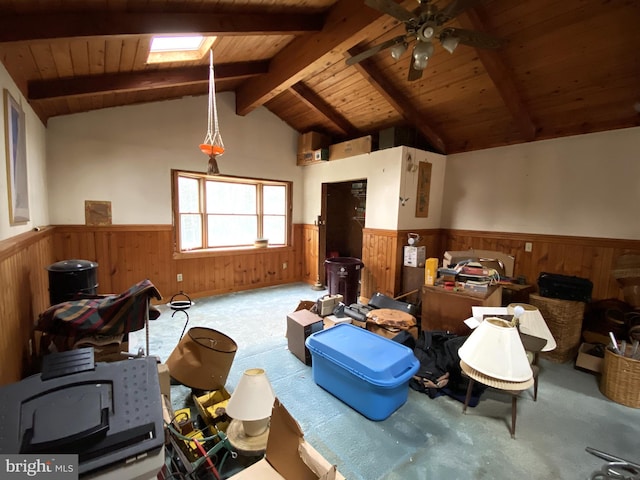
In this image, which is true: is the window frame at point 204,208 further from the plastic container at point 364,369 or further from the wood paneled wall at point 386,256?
the plastic container at point 364,369

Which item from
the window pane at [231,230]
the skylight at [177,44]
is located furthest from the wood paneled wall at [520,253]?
the skylight at [177,44]

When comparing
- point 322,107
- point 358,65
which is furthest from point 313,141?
point 358,65

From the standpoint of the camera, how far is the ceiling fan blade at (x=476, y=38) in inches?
76.8

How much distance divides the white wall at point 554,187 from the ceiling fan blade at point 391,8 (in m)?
2.81

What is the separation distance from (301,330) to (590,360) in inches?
105

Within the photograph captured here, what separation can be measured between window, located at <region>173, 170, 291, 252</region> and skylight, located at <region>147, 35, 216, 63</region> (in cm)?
165

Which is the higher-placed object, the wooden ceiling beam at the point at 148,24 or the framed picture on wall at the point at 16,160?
the wooden ceiling beam at the point at 148,24

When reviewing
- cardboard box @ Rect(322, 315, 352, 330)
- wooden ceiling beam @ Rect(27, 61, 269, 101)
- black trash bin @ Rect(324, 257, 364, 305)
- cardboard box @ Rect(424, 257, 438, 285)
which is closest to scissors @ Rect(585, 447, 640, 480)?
cardboard box @ Rect(424, 257, 438, 285)

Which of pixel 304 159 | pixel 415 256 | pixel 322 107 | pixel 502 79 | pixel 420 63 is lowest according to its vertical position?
pixel 415 256

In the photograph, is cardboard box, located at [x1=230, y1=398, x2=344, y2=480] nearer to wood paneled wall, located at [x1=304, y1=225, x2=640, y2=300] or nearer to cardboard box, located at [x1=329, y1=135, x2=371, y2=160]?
wood paneled wall, located at [x1=304, y1=225, x2=640, y2=300]

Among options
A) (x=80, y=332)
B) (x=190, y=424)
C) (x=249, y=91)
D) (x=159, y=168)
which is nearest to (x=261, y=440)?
(x=190, y=424)

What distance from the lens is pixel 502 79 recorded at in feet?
9.81

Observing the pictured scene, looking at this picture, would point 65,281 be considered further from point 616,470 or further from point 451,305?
point 616,470

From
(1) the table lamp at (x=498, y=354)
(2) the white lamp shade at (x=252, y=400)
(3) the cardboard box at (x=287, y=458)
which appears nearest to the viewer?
(3) the cardboard box at (x=287, y=458)
